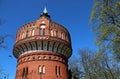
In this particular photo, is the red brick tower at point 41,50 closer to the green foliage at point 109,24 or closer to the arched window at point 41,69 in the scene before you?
the arched window at point 41,69

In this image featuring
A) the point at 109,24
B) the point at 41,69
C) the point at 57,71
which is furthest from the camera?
the point at 57,71

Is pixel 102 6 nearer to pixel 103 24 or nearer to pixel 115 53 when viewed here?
pixel 103 24

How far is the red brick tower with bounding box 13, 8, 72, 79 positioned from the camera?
22156 millimetres

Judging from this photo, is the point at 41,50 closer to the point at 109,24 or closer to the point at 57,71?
the point at 57,71

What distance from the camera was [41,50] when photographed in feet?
74.2

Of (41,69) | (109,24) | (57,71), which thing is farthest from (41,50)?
(109,24)

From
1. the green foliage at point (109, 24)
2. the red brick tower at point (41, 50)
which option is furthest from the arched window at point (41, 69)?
the green foliage at point (109, 24)

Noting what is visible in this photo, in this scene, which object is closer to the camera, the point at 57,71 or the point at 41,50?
the point at 41,50

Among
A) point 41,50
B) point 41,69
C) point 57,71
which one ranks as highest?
point 41,50

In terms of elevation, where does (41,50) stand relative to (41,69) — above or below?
above

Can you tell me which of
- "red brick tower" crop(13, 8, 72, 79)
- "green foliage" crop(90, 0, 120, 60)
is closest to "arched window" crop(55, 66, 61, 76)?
"red brick tower" crop(13, 8, 72, 79)

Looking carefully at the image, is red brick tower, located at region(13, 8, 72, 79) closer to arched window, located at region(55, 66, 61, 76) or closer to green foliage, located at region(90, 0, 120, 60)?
arched window, located at region(55, 66, 61, 76)

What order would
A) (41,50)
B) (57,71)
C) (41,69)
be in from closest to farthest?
(41,69) → (41,50) → (57,71)

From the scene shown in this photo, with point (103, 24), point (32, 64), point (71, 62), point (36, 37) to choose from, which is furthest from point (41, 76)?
point (103, 24)
